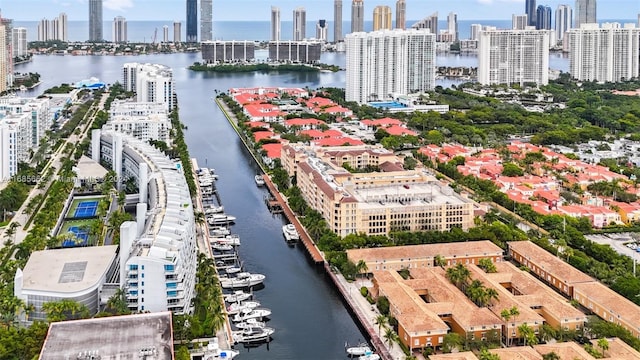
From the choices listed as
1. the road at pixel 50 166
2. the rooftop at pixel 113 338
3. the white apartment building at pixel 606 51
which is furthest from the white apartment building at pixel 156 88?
the white apartment building at pixel 606 51

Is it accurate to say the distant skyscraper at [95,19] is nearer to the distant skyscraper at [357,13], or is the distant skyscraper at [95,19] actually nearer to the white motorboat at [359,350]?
the distant skyscraper at [357,13]

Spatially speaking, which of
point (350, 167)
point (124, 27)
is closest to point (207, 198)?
point (350, 167)

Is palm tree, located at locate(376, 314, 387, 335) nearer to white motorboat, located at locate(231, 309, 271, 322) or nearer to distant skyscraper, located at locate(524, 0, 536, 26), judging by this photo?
white motorboat, located at locate(231, 309, 271, 322)

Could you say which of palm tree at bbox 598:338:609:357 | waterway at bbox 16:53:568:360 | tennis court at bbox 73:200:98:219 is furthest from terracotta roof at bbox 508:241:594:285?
tennis court at bbox 73:200:98:219

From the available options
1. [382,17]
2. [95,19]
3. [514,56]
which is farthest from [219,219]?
[95,19]

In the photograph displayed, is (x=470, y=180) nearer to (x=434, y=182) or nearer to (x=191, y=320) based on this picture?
(x=434, y=182)

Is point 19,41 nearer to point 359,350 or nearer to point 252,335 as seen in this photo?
point 252,335
